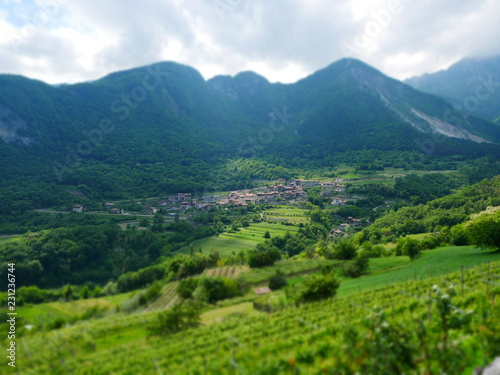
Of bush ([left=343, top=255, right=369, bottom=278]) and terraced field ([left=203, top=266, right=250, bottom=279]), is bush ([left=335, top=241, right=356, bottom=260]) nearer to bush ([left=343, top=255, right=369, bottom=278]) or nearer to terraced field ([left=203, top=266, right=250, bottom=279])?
bush ([left=343, top=255, right=369, bottom=278])

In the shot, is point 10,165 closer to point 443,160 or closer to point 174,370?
point 174,370

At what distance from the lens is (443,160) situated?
110 meters

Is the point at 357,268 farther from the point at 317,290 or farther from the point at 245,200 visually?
the point at 245,200

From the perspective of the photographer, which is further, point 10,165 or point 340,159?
point 340,159

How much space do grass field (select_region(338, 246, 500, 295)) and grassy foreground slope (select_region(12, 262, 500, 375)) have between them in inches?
134

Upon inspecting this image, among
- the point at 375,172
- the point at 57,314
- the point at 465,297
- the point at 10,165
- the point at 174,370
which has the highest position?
the point at 10,165

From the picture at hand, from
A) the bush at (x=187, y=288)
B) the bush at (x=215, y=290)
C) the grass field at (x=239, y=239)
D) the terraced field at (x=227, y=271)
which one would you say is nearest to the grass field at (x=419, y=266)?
the bush at (x=215, y=290)

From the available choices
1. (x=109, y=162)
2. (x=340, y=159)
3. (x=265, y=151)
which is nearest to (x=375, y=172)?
(x=340, y=159)

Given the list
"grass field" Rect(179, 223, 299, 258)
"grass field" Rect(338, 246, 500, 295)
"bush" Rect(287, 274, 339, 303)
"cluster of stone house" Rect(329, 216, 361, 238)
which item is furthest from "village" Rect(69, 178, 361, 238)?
"bush" Rect(287, 274, 339, 303)

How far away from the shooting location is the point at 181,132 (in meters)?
140

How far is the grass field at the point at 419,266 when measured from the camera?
2356 centimetres

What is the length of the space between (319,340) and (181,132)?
135543mm

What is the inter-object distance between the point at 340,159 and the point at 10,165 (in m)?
107

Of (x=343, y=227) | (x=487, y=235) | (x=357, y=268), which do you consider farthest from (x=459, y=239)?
(x=343, y=227)
